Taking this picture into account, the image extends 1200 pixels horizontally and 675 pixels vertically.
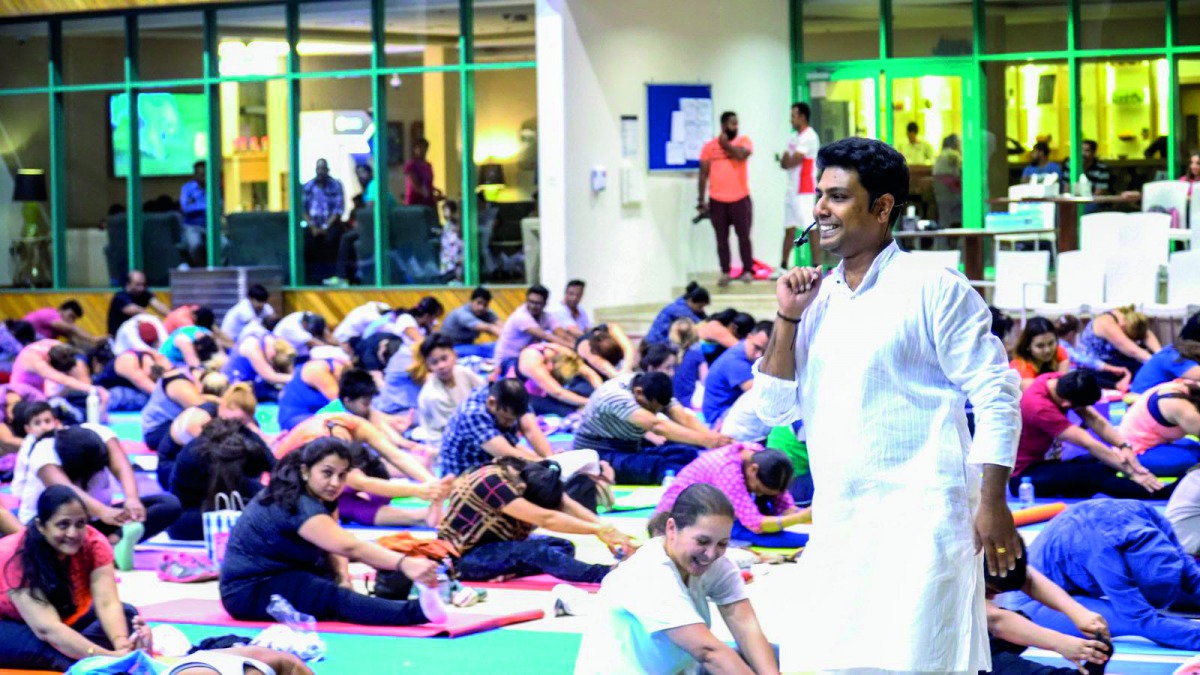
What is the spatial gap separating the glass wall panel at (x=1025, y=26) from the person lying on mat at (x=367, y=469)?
12.4 meters

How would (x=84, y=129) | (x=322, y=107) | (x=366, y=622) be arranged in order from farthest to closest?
(x=84, y=129) → (x=322, y=107) → (x=366, y=622)

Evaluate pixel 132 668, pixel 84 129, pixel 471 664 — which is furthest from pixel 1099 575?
pixel 84 129

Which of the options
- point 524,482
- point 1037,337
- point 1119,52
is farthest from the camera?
point 1119,52

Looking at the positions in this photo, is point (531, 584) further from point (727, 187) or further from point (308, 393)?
point (727, 187)

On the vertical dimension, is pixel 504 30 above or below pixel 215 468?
above

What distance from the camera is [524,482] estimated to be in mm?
8844

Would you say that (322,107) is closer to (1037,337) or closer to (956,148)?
(956,148)

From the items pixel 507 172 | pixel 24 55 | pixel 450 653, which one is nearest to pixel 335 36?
pixel 507 172

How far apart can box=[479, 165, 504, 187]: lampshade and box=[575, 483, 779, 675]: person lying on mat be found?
15.3 m

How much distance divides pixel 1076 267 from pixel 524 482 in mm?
8976

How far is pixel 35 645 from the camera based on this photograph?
7008 mm

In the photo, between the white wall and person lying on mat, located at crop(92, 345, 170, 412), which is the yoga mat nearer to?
person lying on mat, located at crop(92, 345, 170, 412)

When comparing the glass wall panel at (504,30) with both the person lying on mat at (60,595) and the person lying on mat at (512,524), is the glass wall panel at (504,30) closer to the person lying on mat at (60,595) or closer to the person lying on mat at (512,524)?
the person lying on mat at (512,524)

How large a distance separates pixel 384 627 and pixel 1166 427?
195 inches
